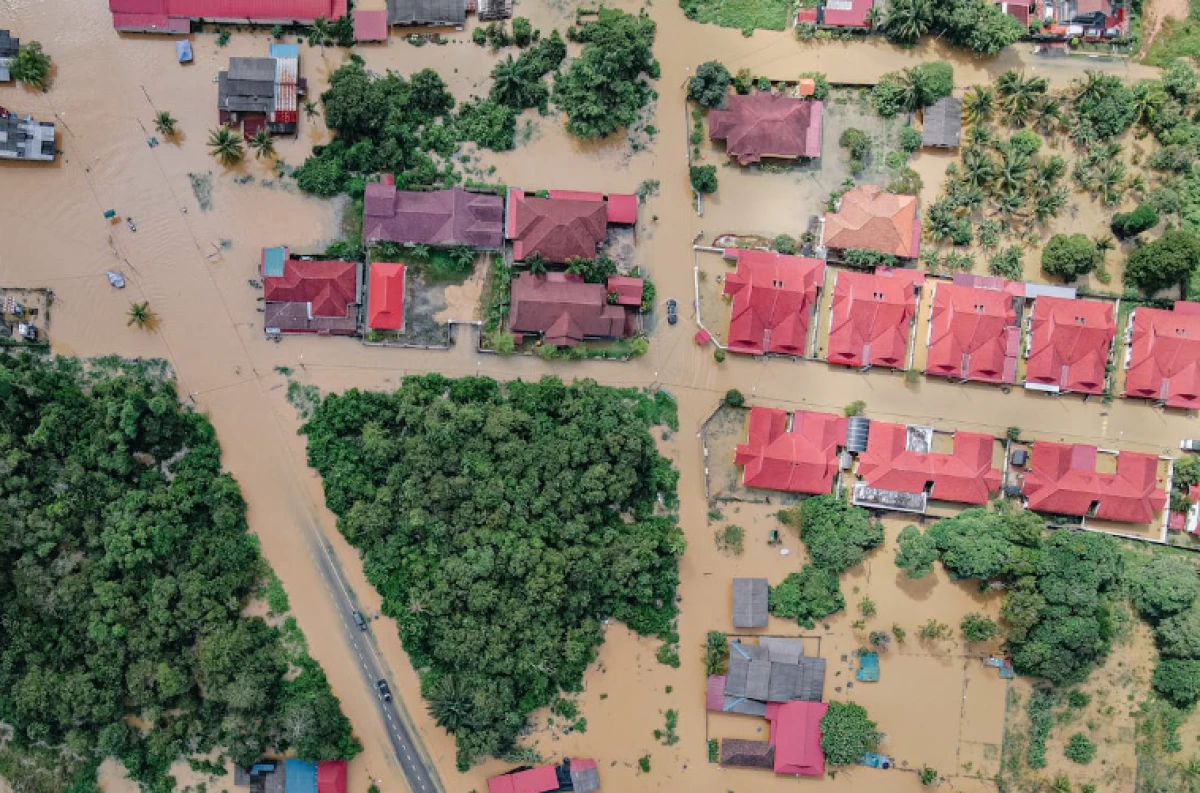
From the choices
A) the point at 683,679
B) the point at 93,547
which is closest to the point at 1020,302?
the point at 683,679

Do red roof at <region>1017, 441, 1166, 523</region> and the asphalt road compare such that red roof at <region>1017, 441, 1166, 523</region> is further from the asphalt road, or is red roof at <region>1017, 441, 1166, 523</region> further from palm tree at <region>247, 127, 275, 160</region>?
palm tree at <region>247, 127, 275, 160</region>

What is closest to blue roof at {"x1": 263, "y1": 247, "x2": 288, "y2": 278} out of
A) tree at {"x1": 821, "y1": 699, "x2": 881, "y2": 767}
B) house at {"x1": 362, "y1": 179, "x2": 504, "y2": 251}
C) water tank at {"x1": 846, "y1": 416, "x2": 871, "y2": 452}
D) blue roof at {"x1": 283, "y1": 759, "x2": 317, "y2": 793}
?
house at {"x1": 362, "y1": 179, "x2": 504, "y2": 251}

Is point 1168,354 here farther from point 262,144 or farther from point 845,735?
point 262,144

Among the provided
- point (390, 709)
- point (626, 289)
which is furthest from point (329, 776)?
point (626, 289)

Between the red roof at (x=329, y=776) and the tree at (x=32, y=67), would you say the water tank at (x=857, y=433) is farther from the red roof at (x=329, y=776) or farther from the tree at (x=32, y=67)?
the tree at (x=32, y=67)

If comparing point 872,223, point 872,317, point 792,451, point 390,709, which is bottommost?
point 390,709

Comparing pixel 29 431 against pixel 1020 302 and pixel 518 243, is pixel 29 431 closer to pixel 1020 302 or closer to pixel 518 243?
pixel 518 243
